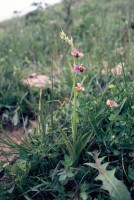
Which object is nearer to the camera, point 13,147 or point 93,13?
point 13,147

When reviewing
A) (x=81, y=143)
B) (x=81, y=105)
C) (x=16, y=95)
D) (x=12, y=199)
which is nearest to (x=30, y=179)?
(x=12, y=199)

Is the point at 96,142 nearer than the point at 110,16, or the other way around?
the point at 96,142

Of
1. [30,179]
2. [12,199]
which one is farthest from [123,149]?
[12,199]

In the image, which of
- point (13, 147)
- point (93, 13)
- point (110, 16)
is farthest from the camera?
point (93, 13)

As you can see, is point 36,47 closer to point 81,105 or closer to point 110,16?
point 110,16

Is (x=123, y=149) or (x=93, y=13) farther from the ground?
(x=93, y=13)

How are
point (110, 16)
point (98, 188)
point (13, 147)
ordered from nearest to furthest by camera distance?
1. point (98, 188)
2. point (13, 147)
3. point (110, 16)

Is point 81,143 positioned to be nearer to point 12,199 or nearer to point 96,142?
point 96,142

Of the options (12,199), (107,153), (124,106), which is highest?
(124,106)

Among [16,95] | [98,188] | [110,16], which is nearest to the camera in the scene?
[98,188]
